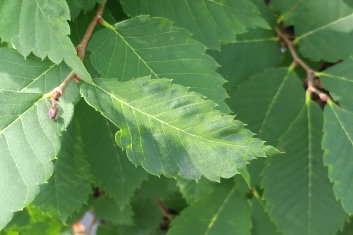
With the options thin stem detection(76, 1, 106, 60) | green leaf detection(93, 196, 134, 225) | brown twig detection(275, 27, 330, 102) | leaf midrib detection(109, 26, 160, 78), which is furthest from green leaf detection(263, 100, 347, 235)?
green leaf detection(93, 196, 134, 225)

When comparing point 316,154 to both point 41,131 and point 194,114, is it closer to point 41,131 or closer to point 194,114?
point 194,114

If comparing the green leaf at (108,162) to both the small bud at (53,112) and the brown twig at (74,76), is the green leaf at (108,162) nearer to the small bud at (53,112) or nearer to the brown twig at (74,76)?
the brown twig at (74,76)

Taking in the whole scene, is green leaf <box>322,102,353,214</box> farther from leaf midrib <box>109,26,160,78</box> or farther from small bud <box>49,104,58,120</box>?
small bud <box>49,104,58,120</box>

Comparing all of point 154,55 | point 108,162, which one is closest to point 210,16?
point 154,55

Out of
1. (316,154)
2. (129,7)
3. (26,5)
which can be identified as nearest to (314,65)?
(316,154)

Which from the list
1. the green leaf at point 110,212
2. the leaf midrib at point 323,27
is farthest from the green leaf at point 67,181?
the leaf midrib at point 323,27

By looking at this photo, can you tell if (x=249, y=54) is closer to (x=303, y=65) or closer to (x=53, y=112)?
(x=303, y=65)
